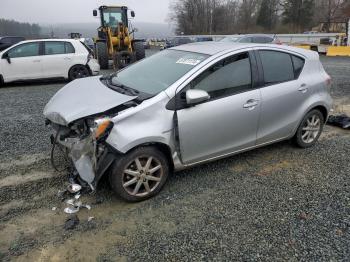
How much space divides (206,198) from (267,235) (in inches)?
31.6

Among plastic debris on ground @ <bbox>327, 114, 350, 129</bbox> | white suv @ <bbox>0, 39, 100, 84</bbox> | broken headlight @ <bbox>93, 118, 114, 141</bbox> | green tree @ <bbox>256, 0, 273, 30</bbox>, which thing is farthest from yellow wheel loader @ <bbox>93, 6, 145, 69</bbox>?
green tree @ <bbox>256, 0, 273, 30</bbox>

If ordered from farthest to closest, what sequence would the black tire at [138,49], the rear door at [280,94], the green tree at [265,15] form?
1. the green tree at [265,15]
2. the black tire at [138,49]
3. the rear door at [280,94]

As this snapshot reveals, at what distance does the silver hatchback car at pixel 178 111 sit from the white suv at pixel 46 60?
6687 mm

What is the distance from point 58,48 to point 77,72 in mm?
964

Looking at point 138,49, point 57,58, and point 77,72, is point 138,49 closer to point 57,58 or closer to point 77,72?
point 77,72

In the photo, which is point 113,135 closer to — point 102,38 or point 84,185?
point 84,185

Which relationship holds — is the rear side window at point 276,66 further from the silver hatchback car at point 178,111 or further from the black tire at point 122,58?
the black tire at point 122,58

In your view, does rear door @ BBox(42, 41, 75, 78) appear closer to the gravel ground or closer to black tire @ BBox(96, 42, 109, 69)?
black tire @ BBox(96, 42, 109, 69)

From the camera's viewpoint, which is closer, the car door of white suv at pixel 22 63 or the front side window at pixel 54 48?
the car door of white suv at pixel 22 63

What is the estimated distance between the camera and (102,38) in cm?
1528

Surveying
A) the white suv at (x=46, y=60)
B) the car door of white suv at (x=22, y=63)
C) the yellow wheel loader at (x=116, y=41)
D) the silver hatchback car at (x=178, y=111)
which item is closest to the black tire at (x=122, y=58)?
the yellow wheel loader at (x=116, y=41)

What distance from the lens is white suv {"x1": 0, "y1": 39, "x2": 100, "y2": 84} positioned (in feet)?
33.0

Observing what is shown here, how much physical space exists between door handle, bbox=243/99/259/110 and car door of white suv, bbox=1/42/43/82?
27.8 feet

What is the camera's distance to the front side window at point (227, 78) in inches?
143
